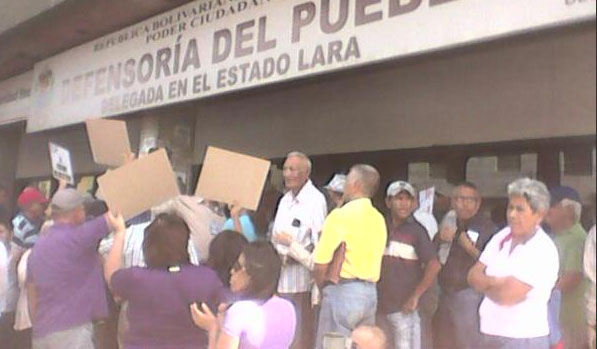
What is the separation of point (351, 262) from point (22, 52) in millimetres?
1847

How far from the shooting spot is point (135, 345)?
242cm

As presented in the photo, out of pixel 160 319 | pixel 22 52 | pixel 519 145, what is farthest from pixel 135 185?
pixel 519 145

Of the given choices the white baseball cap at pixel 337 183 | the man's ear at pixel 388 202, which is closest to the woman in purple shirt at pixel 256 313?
the white baseball cap at pixel 337 183

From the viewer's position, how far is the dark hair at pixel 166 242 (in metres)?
2.40

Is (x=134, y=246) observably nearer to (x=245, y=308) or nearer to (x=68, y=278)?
(x=68, y=278)

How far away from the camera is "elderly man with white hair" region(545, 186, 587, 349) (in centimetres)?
182

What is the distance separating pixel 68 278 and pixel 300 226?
1.00 metres

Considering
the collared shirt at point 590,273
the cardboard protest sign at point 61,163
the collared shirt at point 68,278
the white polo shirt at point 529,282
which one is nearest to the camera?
the collared shirt at point 590,273

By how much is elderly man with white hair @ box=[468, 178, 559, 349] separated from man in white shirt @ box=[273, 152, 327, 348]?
2.00 feet

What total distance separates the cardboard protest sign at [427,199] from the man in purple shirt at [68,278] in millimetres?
1096

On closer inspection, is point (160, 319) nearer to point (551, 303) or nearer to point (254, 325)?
point (254, 325)

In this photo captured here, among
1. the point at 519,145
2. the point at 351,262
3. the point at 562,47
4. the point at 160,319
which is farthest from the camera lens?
the point at 160,319

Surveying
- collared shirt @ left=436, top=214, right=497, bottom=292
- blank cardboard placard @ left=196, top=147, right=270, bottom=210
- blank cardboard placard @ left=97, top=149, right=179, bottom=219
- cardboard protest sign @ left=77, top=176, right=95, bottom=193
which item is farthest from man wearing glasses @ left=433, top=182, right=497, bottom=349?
cardboard protest sign @ left=77, top=176, right=95, bottom=193

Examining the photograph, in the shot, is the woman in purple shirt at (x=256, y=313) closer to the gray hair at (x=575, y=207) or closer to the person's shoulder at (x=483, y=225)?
the person's shoulder at (x=483, y=225)
